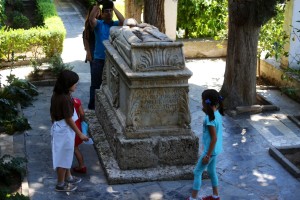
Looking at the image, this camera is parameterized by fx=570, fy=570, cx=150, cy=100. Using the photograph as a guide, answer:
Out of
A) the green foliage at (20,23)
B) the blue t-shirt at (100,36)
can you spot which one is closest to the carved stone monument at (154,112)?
the blue t-shirt at (100,36)

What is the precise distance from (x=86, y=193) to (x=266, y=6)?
4843 mm

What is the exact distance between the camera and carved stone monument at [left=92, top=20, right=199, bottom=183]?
23.1 ft

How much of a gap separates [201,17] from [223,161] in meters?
7.67

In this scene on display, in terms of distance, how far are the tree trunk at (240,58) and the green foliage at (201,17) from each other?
453 centimetres

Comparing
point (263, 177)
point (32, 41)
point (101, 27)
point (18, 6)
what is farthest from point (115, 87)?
point (18, 6)

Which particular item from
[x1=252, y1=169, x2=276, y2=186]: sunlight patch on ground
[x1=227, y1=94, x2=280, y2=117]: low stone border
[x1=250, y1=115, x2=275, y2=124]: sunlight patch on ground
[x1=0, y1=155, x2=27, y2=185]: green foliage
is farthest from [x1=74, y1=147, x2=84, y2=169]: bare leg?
[x1=250, y1=115, x2=275, y2=124]: sunlight patch on ground

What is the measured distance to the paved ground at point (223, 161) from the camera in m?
6.91

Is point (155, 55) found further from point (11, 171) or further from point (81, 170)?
point (11, 171)

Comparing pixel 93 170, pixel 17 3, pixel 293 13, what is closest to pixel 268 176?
pixel 93 170

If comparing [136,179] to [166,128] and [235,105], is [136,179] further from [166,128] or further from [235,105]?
[235,105]

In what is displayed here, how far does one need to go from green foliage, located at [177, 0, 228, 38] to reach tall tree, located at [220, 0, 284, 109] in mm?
4545

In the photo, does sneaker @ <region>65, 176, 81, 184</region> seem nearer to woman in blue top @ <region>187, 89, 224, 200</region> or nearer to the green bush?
woman in blue top @ <region>187, 89, 224, 200</region>

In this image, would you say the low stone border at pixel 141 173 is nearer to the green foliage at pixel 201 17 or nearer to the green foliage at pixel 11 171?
the green foliage at pixel 11 171

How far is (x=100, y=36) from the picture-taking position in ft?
30.8
